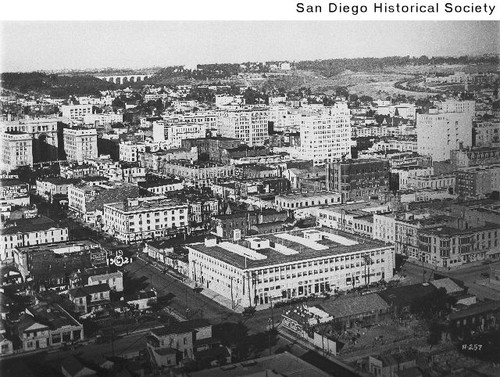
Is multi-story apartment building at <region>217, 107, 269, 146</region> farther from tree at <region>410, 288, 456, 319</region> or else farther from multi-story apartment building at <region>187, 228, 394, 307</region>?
tree at <region>410, 288, 456, 319</region>

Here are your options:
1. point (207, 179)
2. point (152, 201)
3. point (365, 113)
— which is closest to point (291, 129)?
point (365, 113)

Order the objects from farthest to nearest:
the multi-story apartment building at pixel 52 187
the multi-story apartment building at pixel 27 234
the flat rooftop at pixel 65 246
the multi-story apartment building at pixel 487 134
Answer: the multi-story apartment building at pixel 487 134, the multi-story apartment building at pixel 52 187, the multi-story apartment building at pixel 27 234, the flat rooftop at pixel 65 246

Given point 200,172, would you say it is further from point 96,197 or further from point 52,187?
point 96,197

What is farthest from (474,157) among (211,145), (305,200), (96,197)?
(96,197)

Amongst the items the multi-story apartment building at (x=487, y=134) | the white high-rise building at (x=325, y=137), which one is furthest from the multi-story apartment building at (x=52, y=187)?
the multi-story apartment building at (x=487, y=134)

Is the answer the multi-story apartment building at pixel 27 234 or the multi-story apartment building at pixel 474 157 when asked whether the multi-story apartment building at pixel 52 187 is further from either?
the multi-story apartment building at pixel 474 157

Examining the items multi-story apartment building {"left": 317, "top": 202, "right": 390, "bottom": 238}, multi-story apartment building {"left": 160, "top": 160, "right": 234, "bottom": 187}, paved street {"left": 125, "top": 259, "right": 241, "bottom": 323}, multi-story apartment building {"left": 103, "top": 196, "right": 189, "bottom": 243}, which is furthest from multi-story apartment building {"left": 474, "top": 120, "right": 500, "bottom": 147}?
paved street {"left": 125, "top": 259, "right": 241, "bottom": 323}

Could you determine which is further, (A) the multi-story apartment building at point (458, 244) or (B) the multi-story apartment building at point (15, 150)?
(B) the multi-story apartment building at point (15, 150)

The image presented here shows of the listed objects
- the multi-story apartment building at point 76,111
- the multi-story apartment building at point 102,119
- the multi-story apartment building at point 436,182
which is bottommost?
the multi-story apartment building at point 436,182

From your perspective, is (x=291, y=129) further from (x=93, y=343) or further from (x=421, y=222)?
(x=93, y=343)
